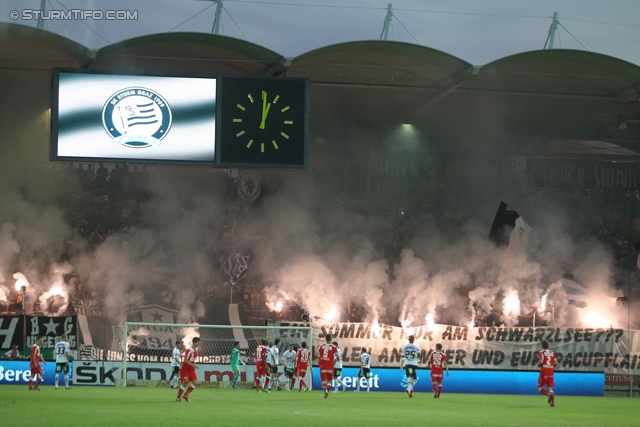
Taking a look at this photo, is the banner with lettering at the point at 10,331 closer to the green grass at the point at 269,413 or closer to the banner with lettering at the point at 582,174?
the green grass at the point at 269,413

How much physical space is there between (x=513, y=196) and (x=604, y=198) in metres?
4.31

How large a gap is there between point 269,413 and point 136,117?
12466mm

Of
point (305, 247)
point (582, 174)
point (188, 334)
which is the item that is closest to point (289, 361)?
point (188, 334)

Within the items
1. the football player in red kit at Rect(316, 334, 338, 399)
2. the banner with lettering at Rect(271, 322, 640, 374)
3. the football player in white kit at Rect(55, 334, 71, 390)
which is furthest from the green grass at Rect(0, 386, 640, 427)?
the banner with lettering at Rect(271, 322, 640, 374)

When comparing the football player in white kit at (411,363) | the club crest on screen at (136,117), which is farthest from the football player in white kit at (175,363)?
the football player in white kit at (411,363)

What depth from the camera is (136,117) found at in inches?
989

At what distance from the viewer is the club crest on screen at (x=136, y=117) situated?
81.6ft

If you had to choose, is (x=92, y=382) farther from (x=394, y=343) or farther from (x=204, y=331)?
(x=394, y=343)

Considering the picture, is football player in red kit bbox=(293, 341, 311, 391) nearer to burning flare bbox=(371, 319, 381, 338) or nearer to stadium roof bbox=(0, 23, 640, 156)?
burning flare bbox=(371, 319, 381, 338)

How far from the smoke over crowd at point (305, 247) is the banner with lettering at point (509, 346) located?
386cm

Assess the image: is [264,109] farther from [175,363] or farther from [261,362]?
[175,363]

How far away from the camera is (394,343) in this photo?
30969 millimetres

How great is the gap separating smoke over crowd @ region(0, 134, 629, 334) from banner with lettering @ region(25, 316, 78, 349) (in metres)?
4.01

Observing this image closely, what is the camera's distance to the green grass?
13.4 meters
